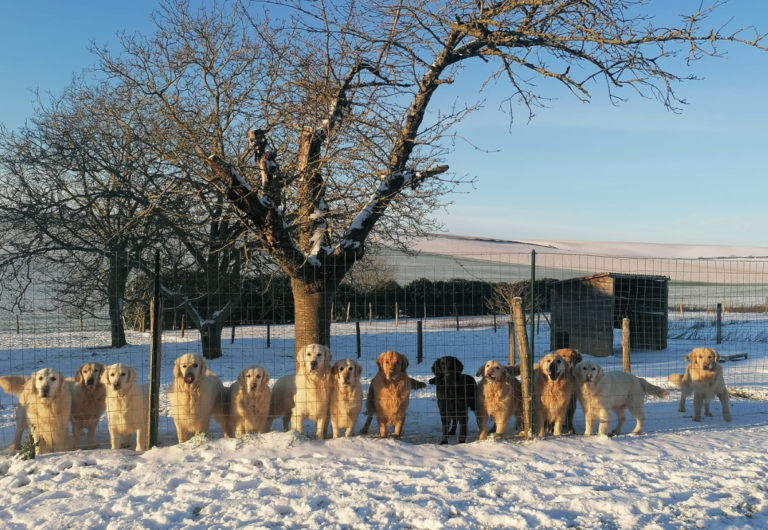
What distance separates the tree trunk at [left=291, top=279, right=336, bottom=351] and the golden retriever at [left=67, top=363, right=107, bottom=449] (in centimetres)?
265

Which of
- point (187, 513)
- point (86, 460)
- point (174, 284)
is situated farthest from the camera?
point (174, 284)

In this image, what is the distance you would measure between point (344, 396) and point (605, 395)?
2.96m

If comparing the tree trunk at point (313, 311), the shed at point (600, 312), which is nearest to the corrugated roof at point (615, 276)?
the shed at point (600, 312)

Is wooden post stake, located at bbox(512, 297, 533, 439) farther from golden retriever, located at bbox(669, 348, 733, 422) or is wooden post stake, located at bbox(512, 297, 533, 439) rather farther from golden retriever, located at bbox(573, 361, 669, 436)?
golden retriever, located at bbox(669, 348, 733, 422)

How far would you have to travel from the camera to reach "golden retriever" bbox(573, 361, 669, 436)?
6840mm

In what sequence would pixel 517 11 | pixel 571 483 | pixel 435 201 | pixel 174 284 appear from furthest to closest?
pixel 174 284
pixel 435 201
pixel 517 11
pixel 571 483

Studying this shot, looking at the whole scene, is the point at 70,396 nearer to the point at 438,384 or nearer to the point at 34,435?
the point at 34,435

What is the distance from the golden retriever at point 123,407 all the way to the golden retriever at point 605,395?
486cm

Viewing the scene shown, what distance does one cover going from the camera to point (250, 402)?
6555 millimetres

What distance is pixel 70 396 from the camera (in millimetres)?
6473

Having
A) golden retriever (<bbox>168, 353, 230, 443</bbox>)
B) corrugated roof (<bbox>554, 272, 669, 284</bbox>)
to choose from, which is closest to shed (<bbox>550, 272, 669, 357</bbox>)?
corrugated roof (<bbox>554, 272, 669, 284</bbox>)

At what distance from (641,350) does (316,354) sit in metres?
16.3

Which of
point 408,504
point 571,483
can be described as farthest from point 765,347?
point 408,504

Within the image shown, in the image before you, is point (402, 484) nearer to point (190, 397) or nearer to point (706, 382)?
point (190, 397)
